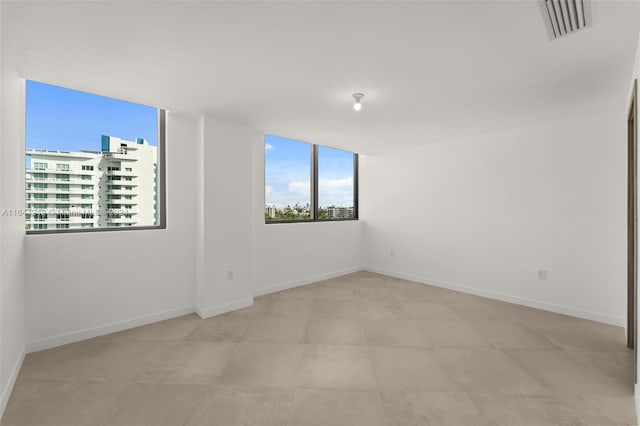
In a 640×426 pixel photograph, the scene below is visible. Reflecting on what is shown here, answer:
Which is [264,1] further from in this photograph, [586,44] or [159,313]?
[159,313]

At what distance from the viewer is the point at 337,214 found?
5.80m

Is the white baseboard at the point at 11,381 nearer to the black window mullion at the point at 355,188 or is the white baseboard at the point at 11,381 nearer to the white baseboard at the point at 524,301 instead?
the white baseboard at the point at 524,301

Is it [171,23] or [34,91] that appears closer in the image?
[171,23]

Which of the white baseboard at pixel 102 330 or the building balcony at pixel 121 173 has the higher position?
the building balcony at pixel 121 173

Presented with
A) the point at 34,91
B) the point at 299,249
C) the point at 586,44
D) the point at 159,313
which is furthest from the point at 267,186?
the point at 586,44

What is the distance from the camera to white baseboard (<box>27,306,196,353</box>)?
2.60 metres

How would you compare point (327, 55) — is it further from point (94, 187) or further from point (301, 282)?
point (301, 282)

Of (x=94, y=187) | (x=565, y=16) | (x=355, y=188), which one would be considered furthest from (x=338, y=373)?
(x=355, y=188)

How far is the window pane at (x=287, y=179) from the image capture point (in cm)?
470

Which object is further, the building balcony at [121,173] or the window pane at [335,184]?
the window pane at [335,184]

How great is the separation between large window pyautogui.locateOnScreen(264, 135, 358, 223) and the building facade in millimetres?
1714

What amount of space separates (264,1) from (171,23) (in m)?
0.63

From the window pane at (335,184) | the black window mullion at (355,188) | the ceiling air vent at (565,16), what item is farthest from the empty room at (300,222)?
the black window mullion at (355,188)

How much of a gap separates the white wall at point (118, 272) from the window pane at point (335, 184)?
2.47 meters
